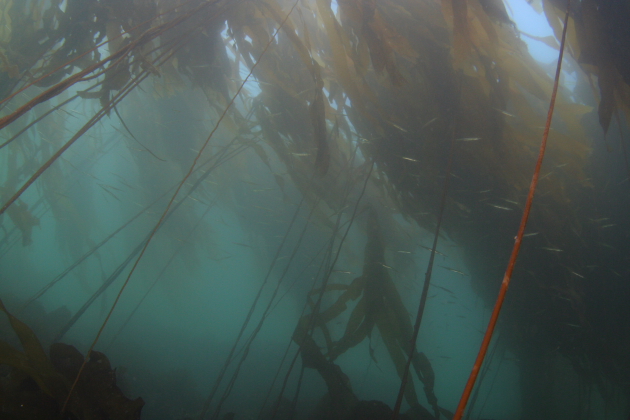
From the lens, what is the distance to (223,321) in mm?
34188

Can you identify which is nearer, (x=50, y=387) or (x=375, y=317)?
(x=50, y=387)

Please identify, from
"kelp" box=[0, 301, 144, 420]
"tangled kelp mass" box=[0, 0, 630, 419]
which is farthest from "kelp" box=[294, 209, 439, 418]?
"kelp" box=[0, 301, 144, 420]

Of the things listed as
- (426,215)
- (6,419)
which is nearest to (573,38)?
(426,215)

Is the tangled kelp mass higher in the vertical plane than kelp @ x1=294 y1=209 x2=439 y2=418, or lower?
higher

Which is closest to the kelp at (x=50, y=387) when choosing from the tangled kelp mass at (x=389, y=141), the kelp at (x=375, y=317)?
the tangled kelp mass at (x=389, y=141)

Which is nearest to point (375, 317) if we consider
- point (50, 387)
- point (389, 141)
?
point (389, 141)

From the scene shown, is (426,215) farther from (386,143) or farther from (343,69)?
(343,69)

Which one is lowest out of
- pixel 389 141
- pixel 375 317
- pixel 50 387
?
pixel 50 387

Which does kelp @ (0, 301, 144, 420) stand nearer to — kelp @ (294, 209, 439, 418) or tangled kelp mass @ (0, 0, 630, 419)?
tangled kelp mass @ (0, 0, 630, 419)

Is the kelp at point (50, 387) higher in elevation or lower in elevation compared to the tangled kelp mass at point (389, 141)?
lower

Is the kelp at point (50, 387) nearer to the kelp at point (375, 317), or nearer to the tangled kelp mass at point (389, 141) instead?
the tangled kelp mass at point (389, 141)

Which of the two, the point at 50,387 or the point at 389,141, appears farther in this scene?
the point at 389,141

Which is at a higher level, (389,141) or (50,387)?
(389,141)

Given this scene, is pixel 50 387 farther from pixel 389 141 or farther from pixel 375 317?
pixel 389 141
